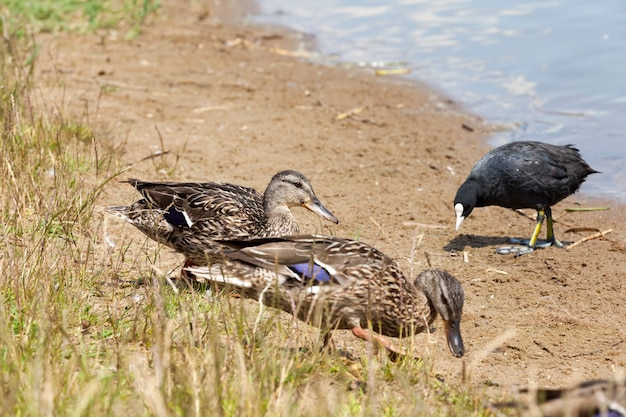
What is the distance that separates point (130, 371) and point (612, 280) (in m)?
3.71

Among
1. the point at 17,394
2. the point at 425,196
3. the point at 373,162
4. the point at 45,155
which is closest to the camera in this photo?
the point at 17,394

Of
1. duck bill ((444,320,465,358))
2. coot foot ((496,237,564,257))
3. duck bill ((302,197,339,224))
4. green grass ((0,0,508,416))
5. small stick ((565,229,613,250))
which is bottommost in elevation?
coot foot ((496,237,564,257))

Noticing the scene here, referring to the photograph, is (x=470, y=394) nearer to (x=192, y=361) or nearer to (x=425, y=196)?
(x=192, y=361)


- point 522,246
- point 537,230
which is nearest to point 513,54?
point 537,230

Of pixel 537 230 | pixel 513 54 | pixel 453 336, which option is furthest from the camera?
pixel 513 54

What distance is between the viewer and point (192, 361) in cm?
348

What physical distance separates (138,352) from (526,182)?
3885 millimetres

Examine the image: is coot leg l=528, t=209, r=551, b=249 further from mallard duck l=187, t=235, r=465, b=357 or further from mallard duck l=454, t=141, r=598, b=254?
mallard duck l=187, t=235, r=465, b=357

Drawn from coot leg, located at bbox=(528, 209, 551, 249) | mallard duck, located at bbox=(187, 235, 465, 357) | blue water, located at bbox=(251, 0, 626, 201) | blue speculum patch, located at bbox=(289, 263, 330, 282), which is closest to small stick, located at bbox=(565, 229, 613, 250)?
coot leg, located at bbox=(528, 209, 551, 249)

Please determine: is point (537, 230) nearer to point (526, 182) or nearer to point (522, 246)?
point (522, 246)

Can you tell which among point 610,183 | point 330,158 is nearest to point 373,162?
point 330,158

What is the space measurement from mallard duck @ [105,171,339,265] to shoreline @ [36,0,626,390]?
24 centimetres

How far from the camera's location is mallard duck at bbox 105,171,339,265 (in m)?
5.93

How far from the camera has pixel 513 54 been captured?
39.7 feet
